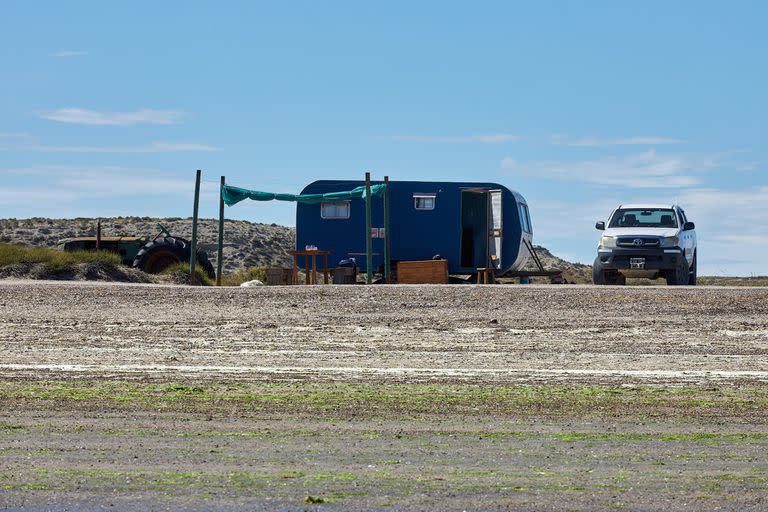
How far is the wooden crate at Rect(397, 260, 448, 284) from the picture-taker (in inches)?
1177

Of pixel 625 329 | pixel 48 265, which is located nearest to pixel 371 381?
pixel 625 329

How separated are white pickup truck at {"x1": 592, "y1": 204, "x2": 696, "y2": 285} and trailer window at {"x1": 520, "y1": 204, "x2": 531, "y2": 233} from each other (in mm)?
5141

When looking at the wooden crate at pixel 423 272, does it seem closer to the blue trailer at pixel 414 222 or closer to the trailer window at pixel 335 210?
the blue trailer at pixel 414 222

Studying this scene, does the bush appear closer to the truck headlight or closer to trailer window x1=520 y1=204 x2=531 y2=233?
trailer window x1=520 y1=204 x2=531 y2=233

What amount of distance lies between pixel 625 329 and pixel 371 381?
24.1 ft

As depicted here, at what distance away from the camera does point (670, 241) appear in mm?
26828

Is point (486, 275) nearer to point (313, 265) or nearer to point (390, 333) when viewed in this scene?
point (313, 265)

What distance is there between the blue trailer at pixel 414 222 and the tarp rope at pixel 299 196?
0.53 m

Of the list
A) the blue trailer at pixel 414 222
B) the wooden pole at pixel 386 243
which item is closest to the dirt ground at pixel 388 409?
the wooden pole at pixel 386 243

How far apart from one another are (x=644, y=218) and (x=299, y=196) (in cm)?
887

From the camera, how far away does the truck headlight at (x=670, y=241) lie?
2677 cm

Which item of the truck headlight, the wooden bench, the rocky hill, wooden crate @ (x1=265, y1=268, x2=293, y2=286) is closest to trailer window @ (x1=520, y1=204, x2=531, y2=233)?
the wooden bench

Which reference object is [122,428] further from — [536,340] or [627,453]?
[536,340]

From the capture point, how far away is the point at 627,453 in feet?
27.3
